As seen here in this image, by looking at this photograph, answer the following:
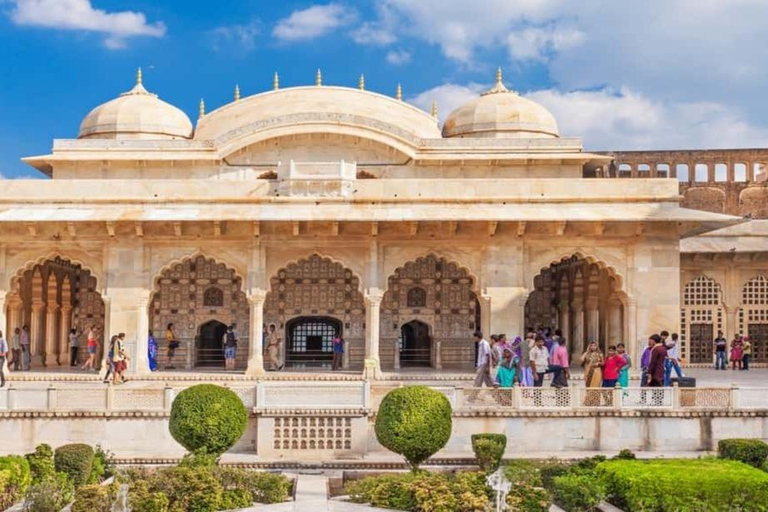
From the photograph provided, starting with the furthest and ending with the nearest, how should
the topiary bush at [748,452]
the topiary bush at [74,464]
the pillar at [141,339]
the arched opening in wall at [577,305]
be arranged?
the arched opening in wall at [577,305] → the pillar at [141,339] → the topiary bush at [748,452] → the topiary bush at [74,464]

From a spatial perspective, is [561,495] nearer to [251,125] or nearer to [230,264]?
[230,264]

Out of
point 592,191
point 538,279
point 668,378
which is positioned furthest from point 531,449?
point 538,279

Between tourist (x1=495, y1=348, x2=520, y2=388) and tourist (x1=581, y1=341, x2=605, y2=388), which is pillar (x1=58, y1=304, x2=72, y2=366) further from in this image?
tourist (x1=581, y1=341, x2=605, y2=388)

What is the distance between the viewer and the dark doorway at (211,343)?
2017 cm

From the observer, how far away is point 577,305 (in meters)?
20.5

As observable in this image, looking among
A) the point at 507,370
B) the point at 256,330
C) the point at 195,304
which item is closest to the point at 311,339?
the point at 195,304

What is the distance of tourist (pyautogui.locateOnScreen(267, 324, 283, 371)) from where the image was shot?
738 inches

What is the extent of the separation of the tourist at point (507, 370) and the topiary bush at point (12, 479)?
6.52 m

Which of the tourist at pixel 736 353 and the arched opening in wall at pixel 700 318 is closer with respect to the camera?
the tourist at pixel 736 353

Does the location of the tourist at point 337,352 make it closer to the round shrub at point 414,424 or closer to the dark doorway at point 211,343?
the dark doorway at point 211,343

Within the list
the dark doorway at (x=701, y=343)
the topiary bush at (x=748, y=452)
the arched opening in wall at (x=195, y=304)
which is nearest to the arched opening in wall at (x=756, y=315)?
the dark doorway at (x=701, y=343)

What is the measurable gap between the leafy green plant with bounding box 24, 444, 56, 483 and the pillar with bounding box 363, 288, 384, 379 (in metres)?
7.49

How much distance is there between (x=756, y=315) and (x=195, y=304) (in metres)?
13.1

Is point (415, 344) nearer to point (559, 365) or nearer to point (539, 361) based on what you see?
point (539, 361)
